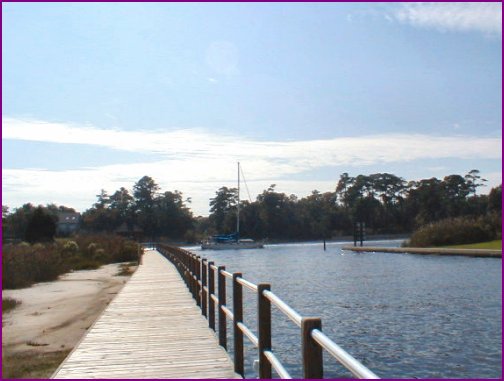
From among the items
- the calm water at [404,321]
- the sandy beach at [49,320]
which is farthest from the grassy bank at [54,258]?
the calm water at [404,321]

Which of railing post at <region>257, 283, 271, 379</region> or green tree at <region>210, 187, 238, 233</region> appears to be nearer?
railing post at <region>257, 283, 271, 379</region>

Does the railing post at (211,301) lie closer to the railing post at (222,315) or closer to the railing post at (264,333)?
the railing post at (222,315)

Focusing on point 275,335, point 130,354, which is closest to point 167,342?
point 130,354

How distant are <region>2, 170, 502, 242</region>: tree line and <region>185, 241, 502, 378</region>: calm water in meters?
72.0

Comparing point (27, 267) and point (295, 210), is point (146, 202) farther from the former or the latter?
point (27, 267)

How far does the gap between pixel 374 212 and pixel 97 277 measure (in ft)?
259

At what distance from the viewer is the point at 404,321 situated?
16.6 meters

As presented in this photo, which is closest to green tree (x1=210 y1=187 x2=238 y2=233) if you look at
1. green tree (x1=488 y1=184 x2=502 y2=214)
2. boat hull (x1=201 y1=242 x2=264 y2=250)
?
boat hull (x1=201 y1=242 x2=264 y2=250)

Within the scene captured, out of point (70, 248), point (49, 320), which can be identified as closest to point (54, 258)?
point (70, 248)

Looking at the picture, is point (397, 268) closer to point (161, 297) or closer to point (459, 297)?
point (459, 297)

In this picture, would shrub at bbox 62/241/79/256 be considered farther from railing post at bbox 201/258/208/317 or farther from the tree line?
the tree line

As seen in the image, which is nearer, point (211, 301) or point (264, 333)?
point (264, 333)

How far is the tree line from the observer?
102 metres

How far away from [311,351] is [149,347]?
4911 millimetres
